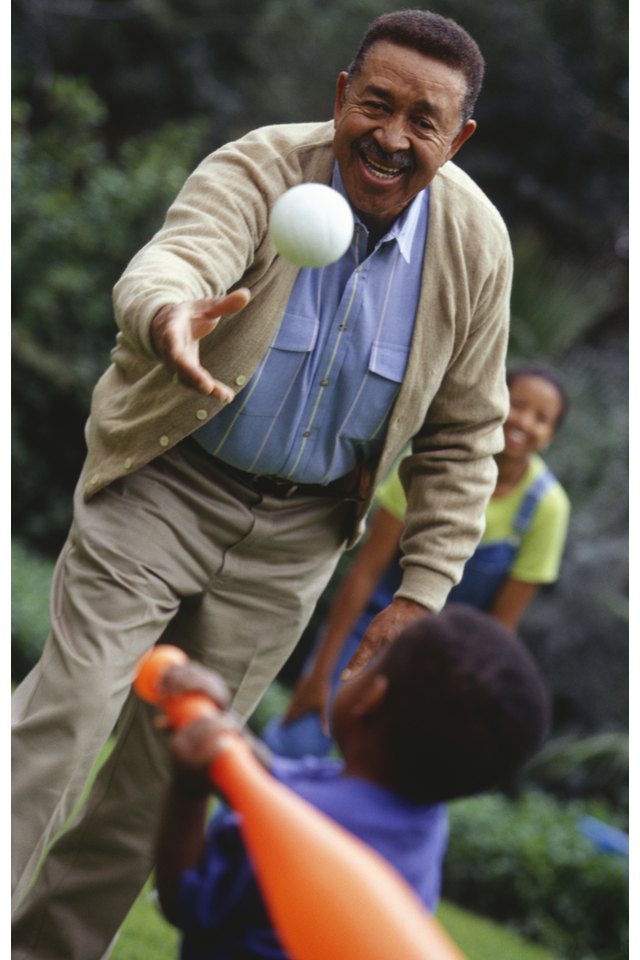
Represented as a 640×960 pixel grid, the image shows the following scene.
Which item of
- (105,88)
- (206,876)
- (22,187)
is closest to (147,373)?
(206,876)

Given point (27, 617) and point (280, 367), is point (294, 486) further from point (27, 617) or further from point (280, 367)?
point (27, 617)

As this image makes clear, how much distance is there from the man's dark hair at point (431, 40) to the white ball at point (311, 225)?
46 centimetres

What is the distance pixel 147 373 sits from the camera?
2.96m

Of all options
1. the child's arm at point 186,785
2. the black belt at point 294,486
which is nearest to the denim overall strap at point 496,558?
the black belt at point 294,486

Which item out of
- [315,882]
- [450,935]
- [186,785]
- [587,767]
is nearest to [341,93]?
[186,785]

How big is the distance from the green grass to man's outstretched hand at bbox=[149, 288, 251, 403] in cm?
185

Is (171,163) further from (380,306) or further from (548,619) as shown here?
(380,306)

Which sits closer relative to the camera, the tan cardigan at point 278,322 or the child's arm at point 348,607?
the tan cardigan at point 278,322

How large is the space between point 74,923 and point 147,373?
127 centimetres

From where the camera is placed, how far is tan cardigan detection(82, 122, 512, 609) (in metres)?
2.75

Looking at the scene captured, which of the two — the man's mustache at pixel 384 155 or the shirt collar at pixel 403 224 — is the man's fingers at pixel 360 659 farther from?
the man's mustache at pixel 384 155

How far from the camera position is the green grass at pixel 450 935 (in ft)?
12.1

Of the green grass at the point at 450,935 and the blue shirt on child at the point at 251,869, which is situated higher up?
the blue shirt on child at the point at 251,869
